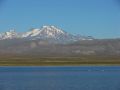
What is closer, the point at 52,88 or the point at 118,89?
the point at 118,89

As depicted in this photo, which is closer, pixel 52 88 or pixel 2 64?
pixel 52 88

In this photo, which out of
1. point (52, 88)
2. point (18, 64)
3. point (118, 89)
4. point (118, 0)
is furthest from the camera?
point (18, 64)

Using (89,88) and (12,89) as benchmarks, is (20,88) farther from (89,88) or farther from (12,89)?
(89,88)

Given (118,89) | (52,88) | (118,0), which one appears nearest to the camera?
(118,0)

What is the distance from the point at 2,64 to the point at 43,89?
86.8m

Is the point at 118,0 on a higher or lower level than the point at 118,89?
higher

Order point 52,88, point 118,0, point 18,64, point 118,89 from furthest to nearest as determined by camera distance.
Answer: point 18,64
point 52,88
point 118,89
point 118,0

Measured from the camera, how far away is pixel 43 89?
3866 centimetres

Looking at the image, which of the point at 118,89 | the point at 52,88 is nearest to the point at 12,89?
the point at 52,88

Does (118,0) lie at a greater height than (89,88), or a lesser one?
greater

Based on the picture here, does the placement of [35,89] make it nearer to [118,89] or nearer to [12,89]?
[12,89]

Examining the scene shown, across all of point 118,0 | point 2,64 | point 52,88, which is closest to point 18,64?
point 2,64

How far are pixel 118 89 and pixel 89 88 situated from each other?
279cm

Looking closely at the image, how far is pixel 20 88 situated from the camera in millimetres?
38812
